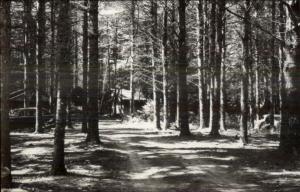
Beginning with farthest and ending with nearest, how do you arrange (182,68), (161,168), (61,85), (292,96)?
(182,68), (292,96), (161,168), (61,85)

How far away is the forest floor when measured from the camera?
11.6m

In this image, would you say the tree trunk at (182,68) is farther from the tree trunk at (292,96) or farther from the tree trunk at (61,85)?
the tree trunk at (61,85)

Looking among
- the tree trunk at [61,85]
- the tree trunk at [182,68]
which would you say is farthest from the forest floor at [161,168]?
the tree trunk at [182,68]

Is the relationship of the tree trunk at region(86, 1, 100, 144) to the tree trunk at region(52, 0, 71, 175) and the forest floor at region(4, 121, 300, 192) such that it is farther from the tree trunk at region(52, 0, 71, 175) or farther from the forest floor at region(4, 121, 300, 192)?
the tree trunk at region(52, 0, 71, 175)

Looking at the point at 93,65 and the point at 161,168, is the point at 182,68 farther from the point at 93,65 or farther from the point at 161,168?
the point at 161,168

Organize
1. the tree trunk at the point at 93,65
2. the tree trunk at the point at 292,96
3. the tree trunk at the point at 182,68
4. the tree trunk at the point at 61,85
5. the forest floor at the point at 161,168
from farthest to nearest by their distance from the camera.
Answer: the tree trunk at the point at 182,68
the tree trunk at the point at 93,65
the tree trunk at the point at 292,96
the tree trunk at the point at 61,85
the forest floor at the point at 161,168

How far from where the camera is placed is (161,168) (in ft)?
47.0

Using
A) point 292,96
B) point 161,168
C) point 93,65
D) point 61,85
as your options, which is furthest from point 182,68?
point 61,85

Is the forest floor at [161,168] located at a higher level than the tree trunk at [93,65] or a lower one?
lower

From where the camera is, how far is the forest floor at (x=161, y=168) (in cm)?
1159

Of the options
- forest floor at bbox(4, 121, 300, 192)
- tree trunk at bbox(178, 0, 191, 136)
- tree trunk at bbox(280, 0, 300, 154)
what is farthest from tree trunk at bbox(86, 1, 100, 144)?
tree trunk at bbox(280, 0, 300, 154)

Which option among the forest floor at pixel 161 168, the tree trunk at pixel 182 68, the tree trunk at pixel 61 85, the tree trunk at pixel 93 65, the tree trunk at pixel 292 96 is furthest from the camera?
the tree trunk at pixel 182 68

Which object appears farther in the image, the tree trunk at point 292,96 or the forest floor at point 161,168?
the tree trunk at point 292,96

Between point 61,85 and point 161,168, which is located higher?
point 61,85
